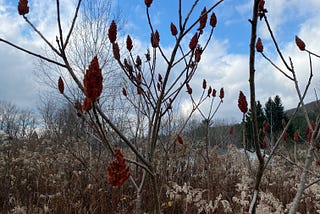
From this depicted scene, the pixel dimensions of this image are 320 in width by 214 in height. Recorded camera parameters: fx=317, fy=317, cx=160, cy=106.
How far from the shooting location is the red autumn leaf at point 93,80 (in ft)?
2.57

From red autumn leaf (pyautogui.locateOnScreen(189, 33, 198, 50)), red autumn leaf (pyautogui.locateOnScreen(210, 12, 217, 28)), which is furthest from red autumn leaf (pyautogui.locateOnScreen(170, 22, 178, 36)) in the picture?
red autumn leaf (pyautogui.locateOnScreen(210, 12, 217, 28))

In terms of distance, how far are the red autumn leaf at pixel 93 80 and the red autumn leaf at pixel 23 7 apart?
2.68ft

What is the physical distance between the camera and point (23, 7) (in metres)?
1.42

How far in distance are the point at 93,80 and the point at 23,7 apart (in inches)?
33.8

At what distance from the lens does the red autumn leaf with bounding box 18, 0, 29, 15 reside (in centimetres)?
141

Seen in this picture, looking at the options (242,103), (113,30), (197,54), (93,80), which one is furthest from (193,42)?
(93,80)

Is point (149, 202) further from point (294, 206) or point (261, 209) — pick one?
point (294, 206)

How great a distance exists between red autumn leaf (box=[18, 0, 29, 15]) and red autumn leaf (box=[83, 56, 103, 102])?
818 mm

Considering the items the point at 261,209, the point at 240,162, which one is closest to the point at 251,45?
the point at 261,209

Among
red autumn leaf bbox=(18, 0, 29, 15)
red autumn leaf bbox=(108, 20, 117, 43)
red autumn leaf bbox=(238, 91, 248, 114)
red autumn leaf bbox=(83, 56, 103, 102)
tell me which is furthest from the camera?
red autumn leaf bbox=(108, 20, 117, 43)

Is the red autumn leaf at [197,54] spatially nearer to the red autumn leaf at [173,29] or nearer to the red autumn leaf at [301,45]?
the red autumn leaf at [173,29]

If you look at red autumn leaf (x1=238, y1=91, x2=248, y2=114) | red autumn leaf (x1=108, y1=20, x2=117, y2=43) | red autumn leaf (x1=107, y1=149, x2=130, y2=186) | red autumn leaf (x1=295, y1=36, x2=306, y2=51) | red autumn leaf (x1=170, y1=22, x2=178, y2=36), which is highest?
red autumn leaf (x1=170, y1=22, x2=178, y2=36)

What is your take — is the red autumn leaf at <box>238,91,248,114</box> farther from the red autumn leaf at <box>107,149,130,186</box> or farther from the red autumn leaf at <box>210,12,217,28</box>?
the red autumn leaf at <box>210,12,217,28</box>

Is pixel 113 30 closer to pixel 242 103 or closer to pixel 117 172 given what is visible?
pixel 242 103
